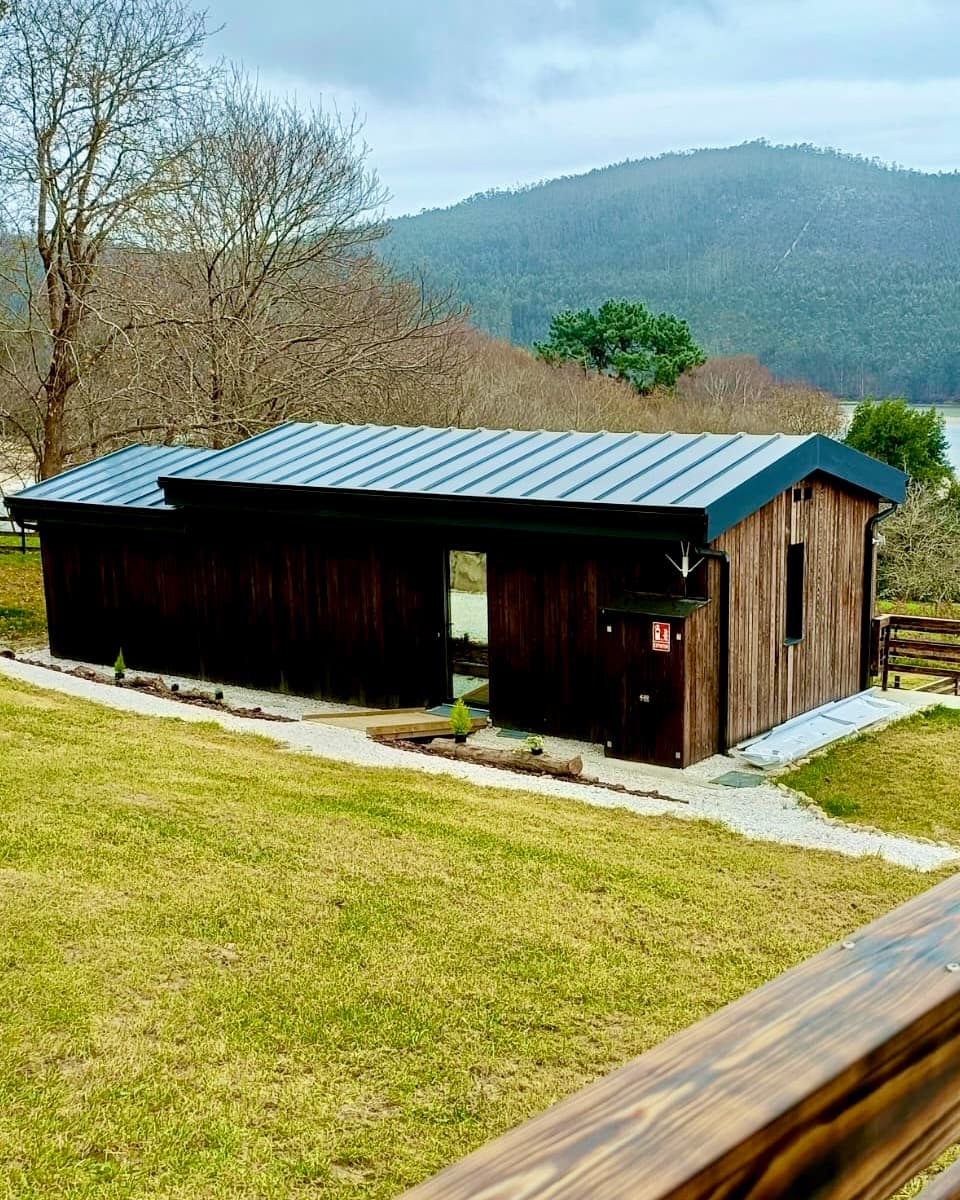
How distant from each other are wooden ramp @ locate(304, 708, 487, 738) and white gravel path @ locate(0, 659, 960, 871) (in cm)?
34

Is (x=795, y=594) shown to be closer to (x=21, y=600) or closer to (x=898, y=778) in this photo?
(x=898, y=778)

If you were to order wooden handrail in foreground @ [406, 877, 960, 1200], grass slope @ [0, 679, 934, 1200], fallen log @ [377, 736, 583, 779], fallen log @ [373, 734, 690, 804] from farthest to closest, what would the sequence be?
1. fallen log @ [377, 736, 583, 779]
2. fallen log @ [373, 734, 690, 804]
3. grass slope @ [0, 679, 934, 1200]
4. wooden handrail in foreground @ [406, 877, 960, 1200]

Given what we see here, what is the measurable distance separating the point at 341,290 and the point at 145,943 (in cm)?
2462

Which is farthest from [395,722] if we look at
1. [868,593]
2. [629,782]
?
[868,593]

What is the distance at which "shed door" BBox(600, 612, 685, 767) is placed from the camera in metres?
11.9

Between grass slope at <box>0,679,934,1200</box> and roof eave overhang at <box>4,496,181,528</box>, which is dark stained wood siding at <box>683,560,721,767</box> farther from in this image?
roof eave overhang at <box>4,496,181,528</box>

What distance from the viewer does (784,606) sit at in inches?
537

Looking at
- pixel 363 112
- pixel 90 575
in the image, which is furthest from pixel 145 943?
pixel 363 112

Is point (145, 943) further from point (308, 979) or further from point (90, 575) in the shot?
point (90, 575)

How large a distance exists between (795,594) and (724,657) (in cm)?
203

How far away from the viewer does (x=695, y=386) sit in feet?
156

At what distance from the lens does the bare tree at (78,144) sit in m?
20.1

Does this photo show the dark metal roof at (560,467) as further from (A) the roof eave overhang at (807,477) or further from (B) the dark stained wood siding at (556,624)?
(B) the dark stained wood siding at (556,624)

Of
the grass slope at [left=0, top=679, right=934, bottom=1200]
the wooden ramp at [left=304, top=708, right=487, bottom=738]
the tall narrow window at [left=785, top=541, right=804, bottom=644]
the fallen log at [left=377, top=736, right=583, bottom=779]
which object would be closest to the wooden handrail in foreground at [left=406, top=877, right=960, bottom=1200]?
the grass slope at [left=0, top=679, right=934, bottom=1200]
